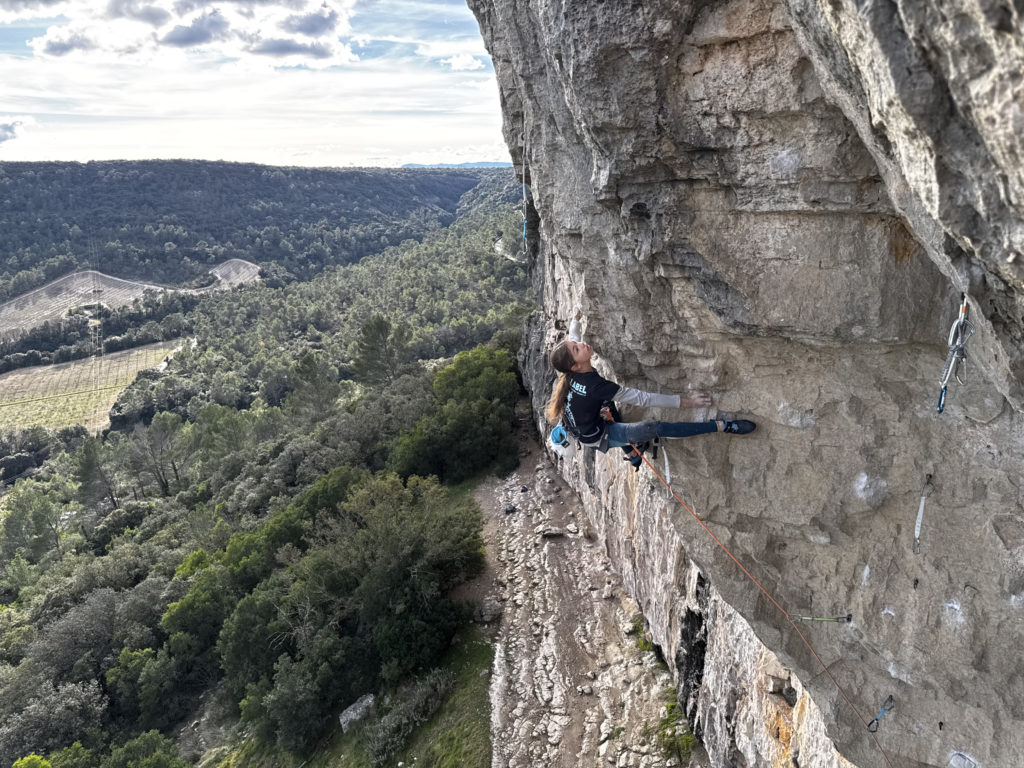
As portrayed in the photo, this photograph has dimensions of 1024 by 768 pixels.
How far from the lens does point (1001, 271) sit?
295 centimetres

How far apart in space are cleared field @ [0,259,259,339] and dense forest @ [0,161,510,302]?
89.6 inches

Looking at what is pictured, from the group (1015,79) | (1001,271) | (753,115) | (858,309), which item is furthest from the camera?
(858,309)

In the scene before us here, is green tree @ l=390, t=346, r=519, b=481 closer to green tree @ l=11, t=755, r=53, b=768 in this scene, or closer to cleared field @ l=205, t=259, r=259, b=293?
green tree @ l=11, t=755, r=53, b=768

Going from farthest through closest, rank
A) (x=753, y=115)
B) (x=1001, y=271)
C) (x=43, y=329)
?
(x=43, y=329)
(x=753, y=115)
(x=1001, y=271)

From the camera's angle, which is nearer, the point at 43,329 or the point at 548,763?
the point at 548,763

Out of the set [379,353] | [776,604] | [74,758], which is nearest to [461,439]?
[74,758]

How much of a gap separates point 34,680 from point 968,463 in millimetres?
26194

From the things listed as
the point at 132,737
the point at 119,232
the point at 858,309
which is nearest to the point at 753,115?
the point at 858,309

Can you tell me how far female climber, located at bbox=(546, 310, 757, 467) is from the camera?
19.9 ft

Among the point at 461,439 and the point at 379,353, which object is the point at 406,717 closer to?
the point at 461,439

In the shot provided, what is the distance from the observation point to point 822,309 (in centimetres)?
483

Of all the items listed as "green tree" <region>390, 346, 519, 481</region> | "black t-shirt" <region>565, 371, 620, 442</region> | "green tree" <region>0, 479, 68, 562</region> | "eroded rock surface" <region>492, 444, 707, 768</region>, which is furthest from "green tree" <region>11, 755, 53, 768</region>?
"green tree" <region>0, 479, 68, 562</region>

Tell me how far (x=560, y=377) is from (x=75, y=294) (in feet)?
364

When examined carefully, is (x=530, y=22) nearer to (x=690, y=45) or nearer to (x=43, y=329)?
(x=690, y=45)
